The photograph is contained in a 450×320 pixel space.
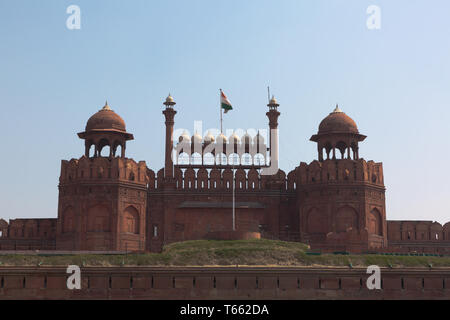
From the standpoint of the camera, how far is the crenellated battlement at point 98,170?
58188mm

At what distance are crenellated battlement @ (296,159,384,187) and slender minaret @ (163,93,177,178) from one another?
42.4ft

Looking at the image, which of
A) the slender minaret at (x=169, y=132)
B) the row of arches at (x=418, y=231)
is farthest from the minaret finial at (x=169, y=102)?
Result: the row of arches at (x=418, y=231)

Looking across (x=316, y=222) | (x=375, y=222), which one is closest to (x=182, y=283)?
(x=316, y=222)

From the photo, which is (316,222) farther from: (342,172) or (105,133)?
(105,133)

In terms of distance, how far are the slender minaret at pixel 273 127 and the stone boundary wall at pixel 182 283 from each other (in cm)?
2406

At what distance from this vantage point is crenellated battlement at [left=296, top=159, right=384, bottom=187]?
196ft

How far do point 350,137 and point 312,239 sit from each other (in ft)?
34.2

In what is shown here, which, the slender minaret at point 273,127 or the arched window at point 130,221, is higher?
the slender minaret at point 273,127

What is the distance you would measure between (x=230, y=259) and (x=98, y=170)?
60.5ft

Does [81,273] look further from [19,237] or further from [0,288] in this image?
[19,237]

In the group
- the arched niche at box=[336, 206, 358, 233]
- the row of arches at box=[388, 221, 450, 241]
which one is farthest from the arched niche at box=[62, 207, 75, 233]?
the row of arches at box=[388, 221, 450, 241]

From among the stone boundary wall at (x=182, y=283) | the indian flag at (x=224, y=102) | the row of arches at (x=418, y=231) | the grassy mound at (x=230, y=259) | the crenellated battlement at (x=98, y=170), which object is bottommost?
the stone boundary wall at (x=182, y=283)

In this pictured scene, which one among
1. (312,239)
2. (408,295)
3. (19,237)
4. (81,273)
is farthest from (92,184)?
(408,295)

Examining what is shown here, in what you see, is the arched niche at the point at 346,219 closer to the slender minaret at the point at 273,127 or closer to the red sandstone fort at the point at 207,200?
the red sandstone fort at the point at 207,200
